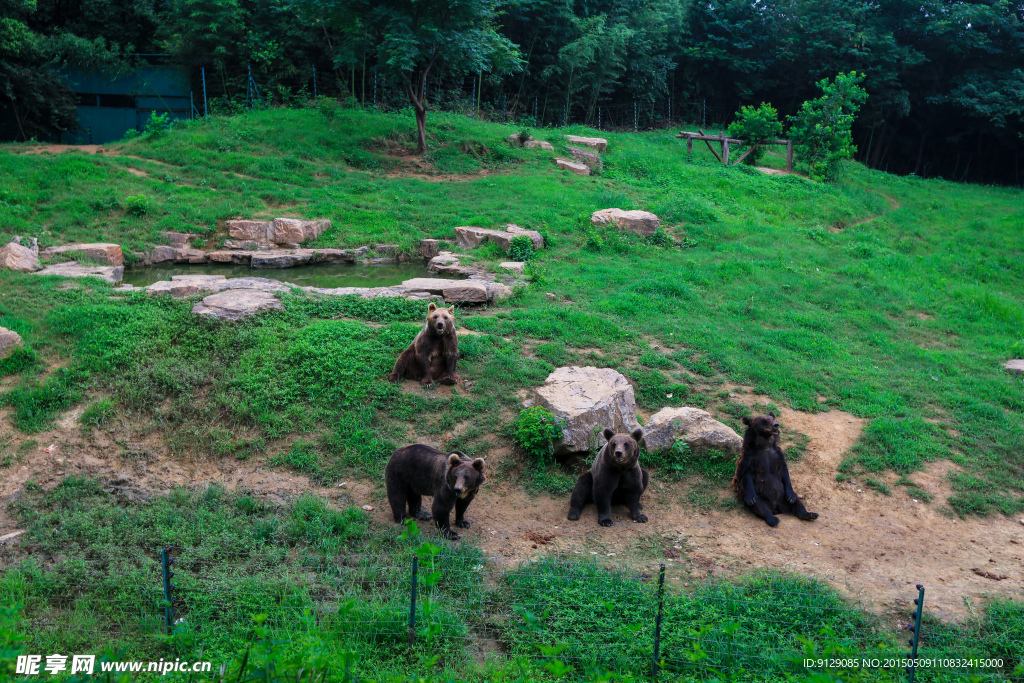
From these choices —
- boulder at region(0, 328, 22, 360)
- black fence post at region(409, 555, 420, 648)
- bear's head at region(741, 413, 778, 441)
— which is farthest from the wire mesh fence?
boulder at region(0, 328, 22, 360)

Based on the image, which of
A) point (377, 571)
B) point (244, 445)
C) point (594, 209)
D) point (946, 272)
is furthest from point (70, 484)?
point (946, 272)

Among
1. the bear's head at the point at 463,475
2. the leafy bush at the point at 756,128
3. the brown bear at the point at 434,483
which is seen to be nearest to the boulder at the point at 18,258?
the brown bear at the point at 434,483

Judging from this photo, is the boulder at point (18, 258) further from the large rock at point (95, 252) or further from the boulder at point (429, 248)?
the boulder at point (429, 248)

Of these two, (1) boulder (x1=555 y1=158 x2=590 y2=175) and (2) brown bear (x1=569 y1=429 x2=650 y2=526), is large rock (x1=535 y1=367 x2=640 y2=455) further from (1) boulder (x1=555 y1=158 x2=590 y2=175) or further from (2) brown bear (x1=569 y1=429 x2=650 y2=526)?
(1) boulder (x1=555 y1=158 x2=590 y2=175)

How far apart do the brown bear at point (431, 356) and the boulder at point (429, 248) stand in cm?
546

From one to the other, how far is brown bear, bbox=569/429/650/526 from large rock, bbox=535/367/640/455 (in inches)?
24.2

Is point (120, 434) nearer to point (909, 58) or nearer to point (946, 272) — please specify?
point (946, 272)

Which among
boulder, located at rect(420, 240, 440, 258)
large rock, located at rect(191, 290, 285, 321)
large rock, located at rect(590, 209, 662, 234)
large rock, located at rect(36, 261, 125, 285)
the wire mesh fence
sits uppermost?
large rock, located at rect(590, 209, 662, 234)

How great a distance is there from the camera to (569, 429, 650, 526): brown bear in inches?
281

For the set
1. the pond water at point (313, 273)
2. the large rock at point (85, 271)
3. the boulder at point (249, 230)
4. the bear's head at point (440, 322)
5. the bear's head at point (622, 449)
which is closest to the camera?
the bear's head at point (622, 449)

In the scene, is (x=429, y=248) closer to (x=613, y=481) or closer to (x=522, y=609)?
(x=613, y=481)

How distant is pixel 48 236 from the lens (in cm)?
1325

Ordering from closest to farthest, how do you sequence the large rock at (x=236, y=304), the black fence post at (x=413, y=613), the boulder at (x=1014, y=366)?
1. the black fence post at (x=413, y=613)
2. the large rock at (x=236, y=304)
3. the boulder at (x=1014, y=366)

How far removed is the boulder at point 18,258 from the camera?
1155 cm
